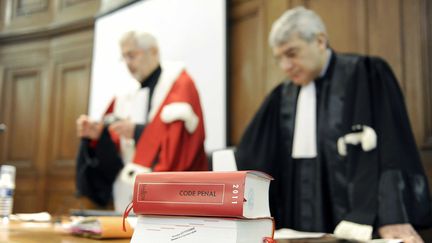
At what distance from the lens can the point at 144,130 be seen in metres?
2.50

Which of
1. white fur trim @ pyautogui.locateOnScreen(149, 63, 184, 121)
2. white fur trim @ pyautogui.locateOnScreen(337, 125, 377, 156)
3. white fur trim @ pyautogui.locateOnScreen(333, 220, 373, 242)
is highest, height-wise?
white fur trim @ pyautogui.locateOnScreen(149, 63, 184, 121)

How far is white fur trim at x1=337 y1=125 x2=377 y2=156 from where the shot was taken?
1.68 m

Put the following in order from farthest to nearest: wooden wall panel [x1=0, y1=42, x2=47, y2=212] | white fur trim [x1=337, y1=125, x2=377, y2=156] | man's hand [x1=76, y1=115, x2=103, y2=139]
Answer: wooden wall panel [x1=0, y1=42, x2=47, y2=212] < man's hand [x1=76, y1=115, x2=103, y2=139] < white fur trim [x1=337, y1=125, x2=377, y2=156]

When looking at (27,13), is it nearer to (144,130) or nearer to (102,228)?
(144,130)

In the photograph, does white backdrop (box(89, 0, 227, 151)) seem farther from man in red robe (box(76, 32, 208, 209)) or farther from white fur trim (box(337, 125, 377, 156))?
white fur trim (box(337, 125, 377, 156))

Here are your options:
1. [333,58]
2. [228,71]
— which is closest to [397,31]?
[333,58]

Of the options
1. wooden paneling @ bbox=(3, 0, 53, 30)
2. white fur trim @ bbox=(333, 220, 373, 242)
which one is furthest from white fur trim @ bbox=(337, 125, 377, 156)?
wooden paneling @ bbox=(3, 0, 53, 30)

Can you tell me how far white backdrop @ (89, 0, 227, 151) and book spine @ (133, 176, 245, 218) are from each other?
2099 millimetres

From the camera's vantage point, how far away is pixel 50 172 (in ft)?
14.1

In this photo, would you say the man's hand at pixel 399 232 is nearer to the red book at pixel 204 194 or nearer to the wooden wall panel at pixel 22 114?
the red book at pixel 204 194

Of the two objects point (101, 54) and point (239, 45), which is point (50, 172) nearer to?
point (101, 54)

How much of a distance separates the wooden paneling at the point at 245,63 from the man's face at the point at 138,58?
24.5 inches

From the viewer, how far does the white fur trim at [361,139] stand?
168cm

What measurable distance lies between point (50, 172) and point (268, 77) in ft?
7.50
